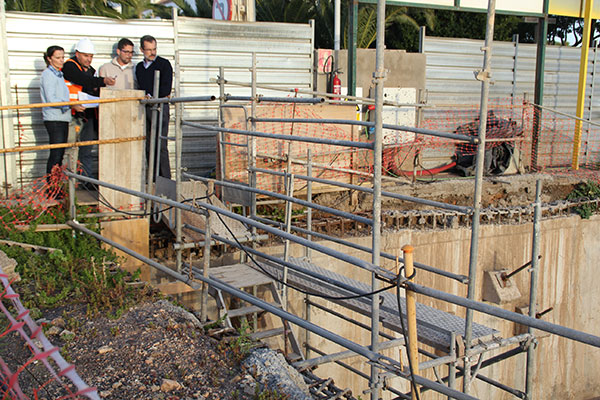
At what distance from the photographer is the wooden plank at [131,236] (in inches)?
269

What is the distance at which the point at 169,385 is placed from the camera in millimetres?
3914

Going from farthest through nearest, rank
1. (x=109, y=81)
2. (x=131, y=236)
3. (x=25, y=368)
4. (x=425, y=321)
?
(x=109, y=81) < (x=131, y=236) < (x=425, y=321) < (x=25, y=368)

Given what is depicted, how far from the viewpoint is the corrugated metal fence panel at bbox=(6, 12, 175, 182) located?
29.0 ft

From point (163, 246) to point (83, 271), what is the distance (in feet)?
7.60

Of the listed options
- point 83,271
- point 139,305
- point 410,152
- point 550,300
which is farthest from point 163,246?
point 550,300

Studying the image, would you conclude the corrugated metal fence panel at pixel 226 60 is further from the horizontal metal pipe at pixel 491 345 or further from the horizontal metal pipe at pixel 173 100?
the horizontal metal pipe at pixel 491 345

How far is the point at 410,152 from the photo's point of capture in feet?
41.8

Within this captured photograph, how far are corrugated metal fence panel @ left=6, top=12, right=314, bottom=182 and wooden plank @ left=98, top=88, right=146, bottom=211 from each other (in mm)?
2100

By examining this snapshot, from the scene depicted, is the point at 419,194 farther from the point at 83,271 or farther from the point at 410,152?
the point at 83,271

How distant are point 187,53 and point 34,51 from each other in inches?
95.1

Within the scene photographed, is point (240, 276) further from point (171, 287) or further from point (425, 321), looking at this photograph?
point (425, 321)

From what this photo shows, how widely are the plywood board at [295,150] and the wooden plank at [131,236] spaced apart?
179cm

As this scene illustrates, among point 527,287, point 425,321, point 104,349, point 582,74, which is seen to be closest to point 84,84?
point 104,349

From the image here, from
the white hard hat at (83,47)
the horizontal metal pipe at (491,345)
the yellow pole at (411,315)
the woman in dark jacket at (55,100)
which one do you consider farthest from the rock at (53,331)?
the white hard hat at (83,47)
